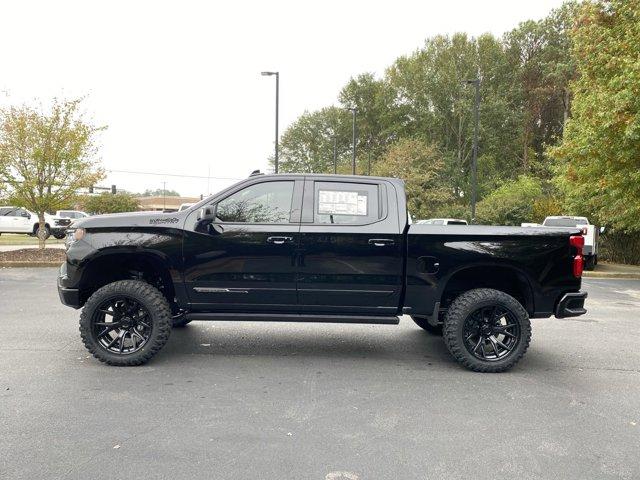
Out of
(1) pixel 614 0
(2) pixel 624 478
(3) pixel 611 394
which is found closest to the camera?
(2) pixel 624 478

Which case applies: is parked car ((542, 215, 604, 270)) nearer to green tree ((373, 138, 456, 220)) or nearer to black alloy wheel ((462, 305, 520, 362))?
black alloy wheel ((462, 305, 520, 362))

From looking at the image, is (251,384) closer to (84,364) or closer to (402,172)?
(84,364)

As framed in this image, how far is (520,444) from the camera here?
352 cm

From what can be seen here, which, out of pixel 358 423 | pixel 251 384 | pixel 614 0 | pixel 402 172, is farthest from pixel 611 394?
pixel 402 172

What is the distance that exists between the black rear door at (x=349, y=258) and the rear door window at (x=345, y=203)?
0.01 m

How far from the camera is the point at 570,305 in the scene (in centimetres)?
522

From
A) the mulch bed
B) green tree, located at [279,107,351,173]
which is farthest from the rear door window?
green tree, located at [279,107,351,173]

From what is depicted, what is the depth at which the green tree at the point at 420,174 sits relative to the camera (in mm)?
39219

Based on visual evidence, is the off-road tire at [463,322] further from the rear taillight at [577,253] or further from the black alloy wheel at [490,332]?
the rear taillight at [577,253]

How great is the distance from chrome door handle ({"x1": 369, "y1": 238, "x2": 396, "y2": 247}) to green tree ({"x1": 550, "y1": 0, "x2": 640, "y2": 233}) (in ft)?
34.5

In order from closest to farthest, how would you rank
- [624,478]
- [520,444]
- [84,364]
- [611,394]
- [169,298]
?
[624,478], [520,444], [611,394], [84,364], [169,298]

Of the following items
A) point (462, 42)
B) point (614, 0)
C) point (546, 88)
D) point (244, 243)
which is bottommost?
point (244, 243)

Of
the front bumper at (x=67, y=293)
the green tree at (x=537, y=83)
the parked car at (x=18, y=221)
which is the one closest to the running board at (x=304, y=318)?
the front bumper at (x=67, y=293)

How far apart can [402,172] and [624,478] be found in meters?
38.4
